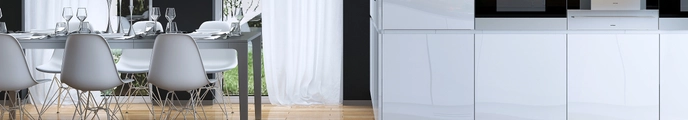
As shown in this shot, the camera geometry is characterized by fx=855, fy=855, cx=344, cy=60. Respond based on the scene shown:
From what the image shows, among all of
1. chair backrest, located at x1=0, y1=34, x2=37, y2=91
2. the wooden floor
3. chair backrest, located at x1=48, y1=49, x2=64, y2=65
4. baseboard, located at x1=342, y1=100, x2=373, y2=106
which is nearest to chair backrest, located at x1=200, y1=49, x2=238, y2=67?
the wooden floor

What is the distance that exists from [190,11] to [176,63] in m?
1.81

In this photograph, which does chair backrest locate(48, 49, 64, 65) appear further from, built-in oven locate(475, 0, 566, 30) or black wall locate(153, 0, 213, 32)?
built-in oven locate(475, 0, 566, 30)

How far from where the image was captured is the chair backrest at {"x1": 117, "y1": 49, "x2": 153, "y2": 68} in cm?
603

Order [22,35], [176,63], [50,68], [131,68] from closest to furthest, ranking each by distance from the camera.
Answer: [176,63] < [22,35] < [50,68] < [131,68]

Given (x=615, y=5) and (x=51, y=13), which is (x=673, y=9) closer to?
(x=615, y=5)

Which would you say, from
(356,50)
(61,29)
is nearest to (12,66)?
(61,29)

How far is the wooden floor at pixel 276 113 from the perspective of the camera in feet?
19.6

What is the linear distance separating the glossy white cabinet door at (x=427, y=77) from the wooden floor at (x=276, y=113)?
4.58 ft

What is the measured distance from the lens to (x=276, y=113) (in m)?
6.21

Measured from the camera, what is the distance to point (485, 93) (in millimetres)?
4527

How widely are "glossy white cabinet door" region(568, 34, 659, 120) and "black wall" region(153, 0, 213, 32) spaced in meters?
3.05

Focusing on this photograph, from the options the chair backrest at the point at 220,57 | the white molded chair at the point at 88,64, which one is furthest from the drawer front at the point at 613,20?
the white molded chair at the point at 88,64

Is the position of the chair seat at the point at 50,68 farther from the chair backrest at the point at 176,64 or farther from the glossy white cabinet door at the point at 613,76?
the glossy white cabinet door at the point at 613,76

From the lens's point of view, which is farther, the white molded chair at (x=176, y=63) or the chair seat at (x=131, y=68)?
the chair seat at (x=131, y=68)
